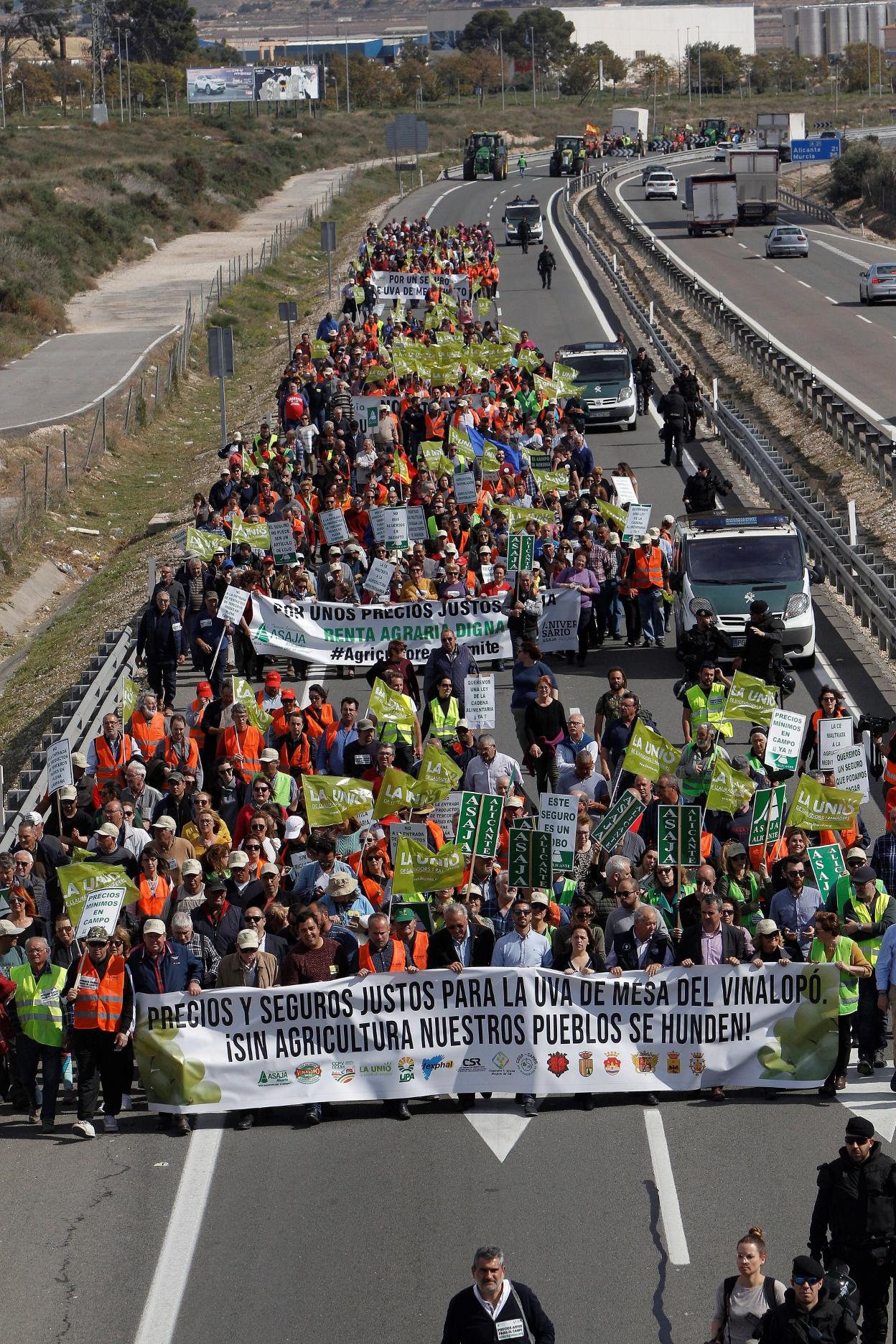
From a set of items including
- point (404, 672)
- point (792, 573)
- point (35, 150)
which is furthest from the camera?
point (35, 150)

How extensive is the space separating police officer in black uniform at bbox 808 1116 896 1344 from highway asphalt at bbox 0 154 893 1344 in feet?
2.95

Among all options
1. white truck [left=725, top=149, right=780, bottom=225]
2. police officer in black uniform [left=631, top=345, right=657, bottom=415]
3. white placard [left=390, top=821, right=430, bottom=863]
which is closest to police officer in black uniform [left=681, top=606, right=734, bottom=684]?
white placard [left=390, top=821, right=430, bottom=863]

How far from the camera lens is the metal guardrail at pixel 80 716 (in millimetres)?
18016

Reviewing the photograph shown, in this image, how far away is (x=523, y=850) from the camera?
46.4 feet

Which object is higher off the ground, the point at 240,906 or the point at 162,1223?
the point at 240,906

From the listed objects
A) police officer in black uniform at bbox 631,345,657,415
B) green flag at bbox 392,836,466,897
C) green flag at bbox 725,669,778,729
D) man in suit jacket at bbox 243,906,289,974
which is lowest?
man in suit jacket at bbox 243,906,289,974

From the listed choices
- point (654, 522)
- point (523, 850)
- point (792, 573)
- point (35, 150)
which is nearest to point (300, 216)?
point (35, 150)

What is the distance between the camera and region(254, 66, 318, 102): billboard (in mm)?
144625

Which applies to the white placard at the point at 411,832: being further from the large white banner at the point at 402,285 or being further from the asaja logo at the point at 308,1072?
the large white banner at the point at 402,285

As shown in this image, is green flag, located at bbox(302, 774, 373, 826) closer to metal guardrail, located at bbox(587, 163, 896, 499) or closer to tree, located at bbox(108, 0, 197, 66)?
metal guardrail, located at bbox(587, 163, 896, 499)

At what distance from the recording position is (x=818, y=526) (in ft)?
90.2

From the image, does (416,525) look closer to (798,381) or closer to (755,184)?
(798,381)

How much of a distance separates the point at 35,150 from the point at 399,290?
65.2 meters

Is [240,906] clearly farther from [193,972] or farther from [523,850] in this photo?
[523,850]
